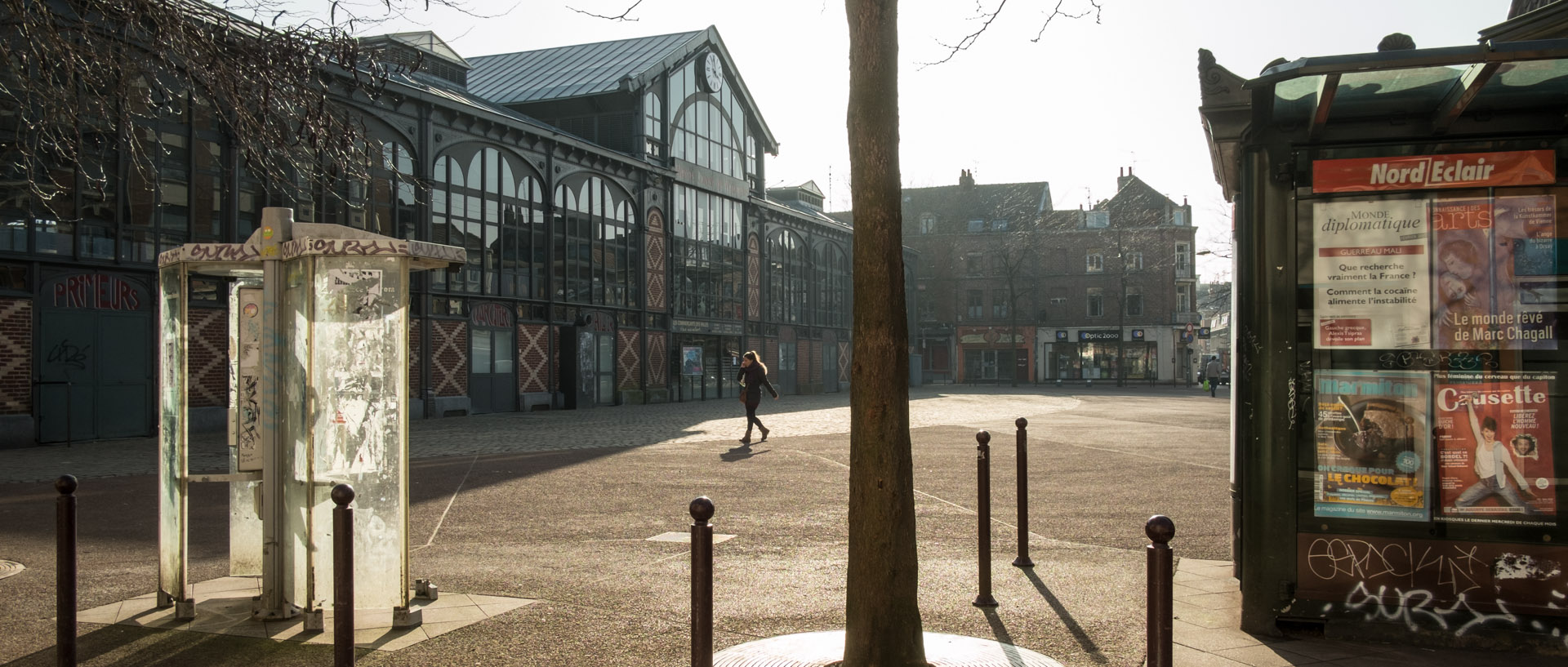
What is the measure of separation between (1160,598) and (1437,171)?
3138 millimetres

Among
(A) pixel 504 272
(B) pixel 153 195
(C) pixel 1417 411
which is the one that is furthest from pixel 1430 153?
(A) pixel 504 272

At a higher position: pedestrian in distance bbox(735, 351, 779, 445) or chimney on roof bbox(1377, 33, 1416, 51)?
chimney on roof bbox(1377, 33, 1416, 51)

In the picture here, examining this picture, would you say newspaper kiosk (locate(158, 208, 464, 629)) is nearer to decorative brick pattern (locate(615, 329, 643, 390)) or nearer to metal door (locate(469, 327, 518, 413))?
metal door (locate(469, 327, 518, 413))

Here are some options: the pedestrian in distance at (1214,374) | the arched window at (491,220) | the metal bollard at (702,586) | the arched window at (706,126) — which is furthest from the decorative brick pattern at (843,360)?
the metal bollard at (702,586)

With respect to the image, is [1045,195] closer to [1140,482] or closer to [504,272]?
[504,272]

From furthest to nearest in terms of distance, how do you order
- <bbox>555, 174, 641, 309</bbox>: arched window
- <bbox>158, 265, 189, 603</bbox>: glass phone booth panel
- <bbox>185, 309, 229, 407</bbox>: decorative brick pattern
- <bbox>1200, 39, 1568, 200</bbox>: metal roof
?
<bbox>555, 174, 641, 309</bbox>: arched window
<bbox>185, 309, 229, 407</bbox>: decorative brick pattern
<bbox>158, 265, 189, 603</bbox>: glass phone booth panel
<bbox>1200, 39, 1568, 200</bbox>: metal roof

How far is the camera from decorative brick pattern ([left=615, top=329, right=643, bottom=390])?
35.1m

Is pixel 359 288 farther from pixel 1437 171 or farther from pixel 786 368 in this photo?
pixel 786 368

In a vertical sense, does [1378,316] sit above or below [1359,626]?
above

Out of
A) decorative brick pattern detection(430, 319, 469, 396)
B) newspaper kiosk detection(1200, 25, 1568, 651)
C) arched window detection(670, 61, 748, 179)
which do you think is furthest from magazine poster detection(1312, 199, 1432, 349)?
arched window detection(670, 61, 748, 179)

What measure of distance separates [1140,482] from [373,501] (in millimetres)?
8875

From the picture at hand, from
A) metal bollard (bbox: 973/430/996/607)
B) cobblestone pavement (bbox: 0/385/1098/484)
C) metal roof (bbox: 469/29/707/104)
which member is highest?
metal roof (bbox: 469/29/707/104)

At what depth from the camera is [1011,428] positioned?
76.3 feet

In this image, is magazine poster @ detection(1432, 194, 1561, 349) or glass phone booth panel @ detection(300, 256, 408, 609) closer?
magazine poster @ detection(1432, 194, 1561, 349)
